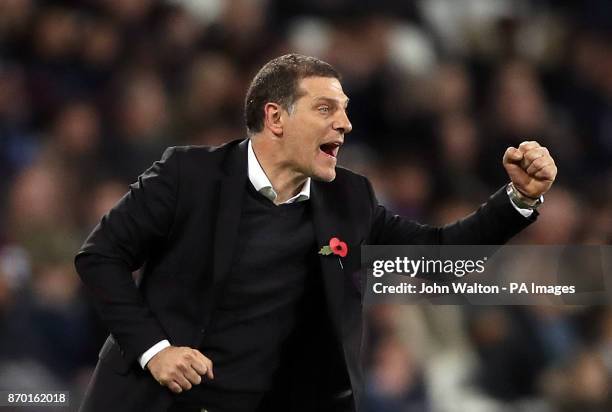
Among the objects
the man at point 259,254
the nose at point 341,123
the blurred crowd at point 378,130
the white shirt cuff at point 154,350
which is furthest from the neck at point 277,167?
the blurred crowd at point 378,130

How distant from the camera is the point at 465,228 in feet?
8.02

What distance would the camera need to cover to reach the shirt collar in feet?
7.80

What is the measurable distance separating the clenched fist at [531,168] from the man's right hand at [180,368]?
0.76 m

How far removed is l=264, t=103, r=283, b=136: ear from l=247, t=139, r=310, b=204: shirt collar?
0.07 m

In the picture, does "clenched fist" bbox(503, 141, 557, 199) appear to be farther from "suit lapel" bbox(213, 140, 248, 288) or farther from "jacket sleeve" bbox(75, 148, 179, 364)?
"jacket sleeve" bbox(75, 148, 179, 364)

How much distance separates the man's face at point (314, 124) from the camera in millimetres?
2365

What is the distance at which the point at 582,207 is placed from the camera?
451cm

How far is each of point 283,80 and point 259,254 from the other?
39 cm

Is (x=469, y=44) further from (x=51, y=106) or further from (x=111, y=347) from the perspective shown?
(x=111, y=347)

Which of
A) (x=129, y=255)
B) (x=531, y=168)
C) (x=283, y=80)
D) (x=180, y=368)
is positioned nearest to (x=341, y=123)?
(x=283, y=80)

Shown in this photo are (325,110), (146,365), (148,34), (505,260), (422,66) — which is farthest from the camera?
(422,66)

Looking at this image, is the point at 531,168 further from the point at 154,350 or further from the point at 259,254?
the point at 154,350

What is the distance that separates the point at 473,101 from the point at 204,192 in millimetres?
2899

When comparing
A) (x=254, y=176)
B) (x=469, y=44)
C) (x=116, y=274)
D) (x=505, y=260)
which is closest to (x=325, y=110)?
(x=254, y=176)
